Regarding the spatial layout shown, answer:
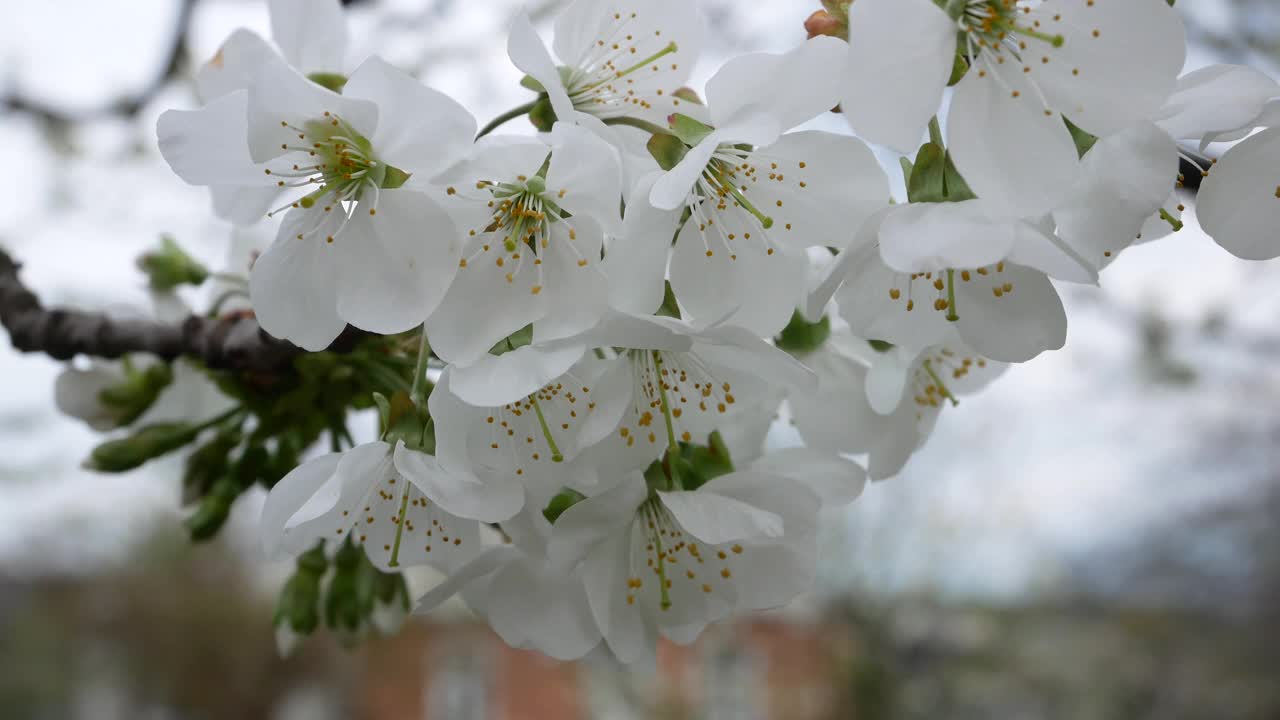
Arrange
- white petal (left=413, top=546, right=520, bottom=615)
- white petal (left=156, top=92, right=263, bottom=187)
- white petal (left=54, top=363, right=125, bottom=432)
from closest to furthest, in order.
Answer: white petal (left=156, top=92, right=263, bottom=187), white petal (left=413, top=546, right=520, bottom=615), white petal (left=54, top=363, right=125, bottom=432)

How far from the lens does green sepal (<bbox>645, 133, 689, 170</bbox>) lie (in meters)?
0.68

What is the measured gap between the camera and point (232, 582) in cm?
1173

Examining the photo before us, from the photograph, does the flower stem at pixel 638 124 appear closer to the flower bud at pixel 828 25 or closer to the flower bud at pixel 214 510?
the flower bud at pixel 828 25

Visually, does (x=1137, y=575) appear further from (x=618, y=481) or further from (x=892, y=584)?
(x=618, y=481)

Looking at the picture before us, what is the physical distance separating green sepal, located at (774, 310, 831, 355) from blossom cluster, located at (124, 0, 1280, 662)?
9 centimetres

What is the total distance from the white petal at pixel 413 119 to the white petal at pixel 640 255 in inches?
4.9

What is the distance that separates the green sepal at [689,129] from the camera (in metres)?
0.68

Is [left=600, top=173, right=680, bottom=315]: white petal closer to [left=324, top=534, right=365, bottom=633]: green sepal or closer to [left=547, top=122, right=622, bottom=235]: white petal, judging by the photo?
[left=547, top=122, right=622, bottom=235]: white petal

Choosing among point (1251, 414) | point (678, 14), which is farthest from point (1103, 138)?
point (1251, 414)

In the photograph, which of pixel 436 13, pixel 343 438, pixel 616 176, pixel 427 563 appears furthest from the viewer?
pixel 436 13

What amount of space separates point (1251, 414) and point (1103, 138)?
7.87 m

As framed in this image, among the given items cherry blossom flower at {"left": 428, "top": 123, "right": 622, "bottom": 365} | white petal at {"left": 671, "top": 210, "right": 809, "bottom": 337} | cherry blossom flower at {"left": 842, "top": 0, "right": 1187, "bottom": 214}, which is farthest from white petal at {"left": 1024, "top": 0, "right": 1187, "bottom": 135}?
cherry blossom flower at {"left": 428, "top": 123, "right": 622, "bottom": 365}

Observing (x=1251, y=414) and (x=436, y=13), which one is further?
(x=1251, y=414)

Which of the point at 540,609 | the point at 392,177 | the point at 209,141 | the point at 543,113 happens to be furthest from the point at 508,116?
the point at 540,609
